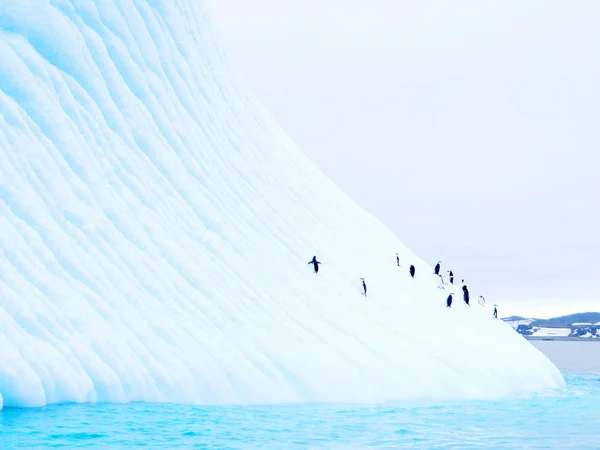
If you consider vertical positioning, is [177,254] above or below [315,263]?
below

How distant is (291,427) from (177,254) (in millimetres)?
4539

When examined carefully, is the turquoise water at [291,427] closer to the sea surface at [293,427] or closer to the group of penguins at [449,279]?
the sea surface at [293,427]

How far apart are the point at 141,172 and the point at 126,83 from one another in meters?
2.03

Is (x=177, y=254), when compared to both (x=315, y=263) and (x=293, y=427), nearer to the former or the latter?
(x=315, y=263)

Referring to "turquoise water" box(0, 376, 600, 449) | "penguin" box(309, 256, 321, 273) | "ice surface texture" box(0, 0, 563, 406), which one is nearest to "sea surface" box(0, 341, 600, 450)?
"turquoise water" box(0, 376, 600, 449)

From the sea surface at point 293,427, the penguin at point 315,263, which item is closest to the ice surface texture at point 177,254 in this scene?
the penguin at point 315,263

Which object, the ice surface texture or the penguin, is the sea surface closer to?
the ice surface texture

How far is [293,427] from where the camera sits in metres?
9.17

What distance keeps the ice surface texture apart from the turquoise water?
770 millimetres

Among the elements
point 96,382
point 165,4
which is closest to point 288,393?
point 96,382

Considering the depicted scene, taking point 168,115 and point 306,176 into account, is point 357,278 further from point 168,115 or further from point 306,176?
point 168,115

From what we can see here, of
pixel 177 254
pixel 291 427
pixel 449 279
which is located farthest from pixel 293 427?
pixel 449 279

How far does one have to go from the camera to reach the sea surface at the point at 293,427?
25.9 feet

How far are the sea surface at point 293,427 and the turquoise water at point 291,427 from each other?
0.03 feet
